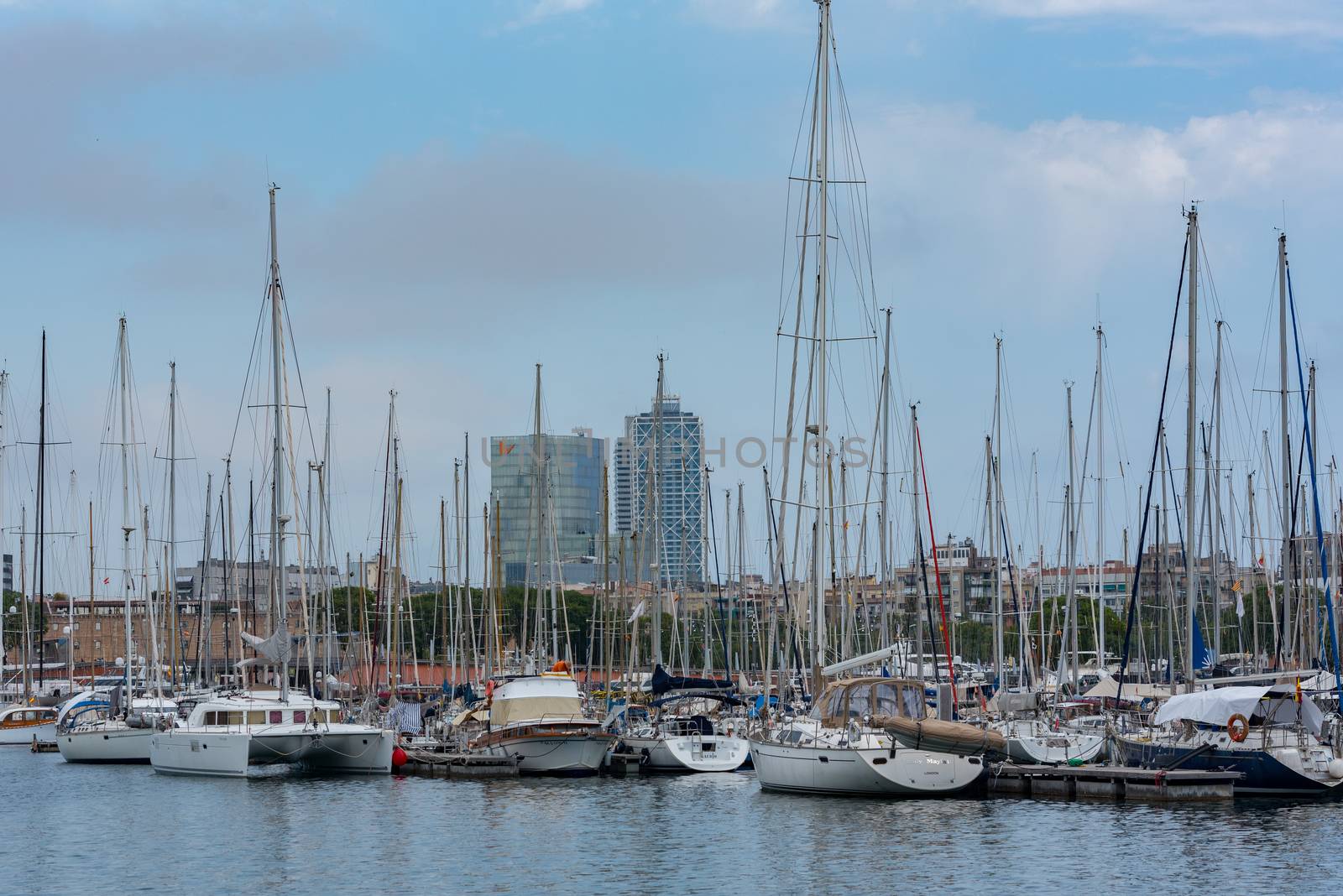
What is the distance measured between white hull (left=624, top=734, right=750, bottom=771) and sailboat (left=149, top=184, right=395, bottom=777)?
8.78m

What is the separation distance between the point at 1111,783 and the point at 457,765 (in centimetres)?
2186

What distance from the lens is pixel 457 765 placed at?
2160 inches

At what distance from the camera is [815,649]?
45.8 m

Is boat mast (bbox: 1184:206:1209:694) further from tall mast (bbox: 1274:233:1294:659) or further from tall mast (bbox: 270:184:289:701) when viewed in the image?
tall mast (bbox: 270:184:289:701)

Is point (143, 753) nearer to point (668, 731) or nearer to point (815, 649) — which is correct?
point (668, 731)

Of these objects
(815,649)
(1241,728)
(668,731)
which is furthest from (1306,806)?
(668,731)

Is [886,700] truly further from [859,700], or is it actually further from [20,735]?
[20,735]

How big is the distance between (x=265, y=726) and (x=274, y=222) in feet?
54.4

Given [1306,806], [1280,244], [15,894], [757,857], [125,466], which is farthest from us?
[125,466]

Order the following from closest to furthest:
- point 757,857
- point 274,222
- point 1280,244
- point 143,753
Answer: point 757,857, point 1280,244, point 274,222, point 143,753

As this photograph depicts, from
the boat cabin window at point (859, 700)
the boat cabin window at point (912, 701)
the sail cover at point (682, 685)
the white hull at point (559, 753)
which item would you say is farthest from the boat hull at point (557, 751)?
the boat cabin window at point (912, 701)

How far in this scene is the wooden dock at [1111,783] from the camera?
4222 cm

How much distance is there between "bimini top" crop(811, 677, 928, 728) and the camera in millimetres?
44344

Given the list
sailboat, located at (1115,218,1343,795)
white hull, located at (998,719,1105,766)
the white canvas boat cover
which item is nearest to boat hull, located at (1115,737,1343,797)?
sailboat, located at (1115,218,1343,795)
